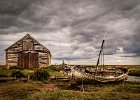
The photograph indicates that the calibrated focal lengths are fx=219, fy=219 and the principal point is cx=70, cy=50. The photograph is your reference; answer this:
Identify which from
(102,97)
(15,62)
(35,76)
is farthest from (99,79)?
(15,62)

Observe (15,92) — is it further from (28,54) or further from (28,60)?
(28,54)

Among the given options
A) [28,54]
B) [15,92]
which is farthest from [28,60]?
[15,92]

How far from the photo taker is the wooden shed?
44312 millimetres

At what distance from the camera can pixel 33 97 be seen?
1806 centimetres

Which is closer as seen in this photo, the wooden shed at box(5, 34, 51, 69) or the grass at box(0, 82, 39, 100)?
the grass at box(0, 82, 39, 100)

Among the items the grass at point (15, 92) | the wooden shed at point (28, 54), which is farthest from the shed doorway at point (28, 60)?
the grass at point (15, 92)

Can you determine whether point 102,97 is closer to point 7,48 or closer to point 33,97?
point 33,97

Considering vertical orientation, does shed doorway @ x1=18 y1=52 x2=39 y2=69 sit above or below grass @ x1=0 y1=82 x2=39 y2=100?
above

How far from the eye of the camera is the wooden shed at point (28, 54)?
4431 centimetres

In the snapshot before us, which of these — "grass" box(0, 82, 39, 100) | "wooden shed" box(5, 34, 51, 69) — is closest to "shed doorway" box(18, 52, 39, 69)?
"wooden shed" box(5, 34, 51, 69)

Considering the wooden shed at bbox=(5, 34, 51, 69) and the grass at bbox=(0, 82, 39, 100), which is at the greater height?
the wooden shed at bbox=(5, 34, 51, 69)

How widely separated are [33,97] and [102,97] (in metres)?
5.74

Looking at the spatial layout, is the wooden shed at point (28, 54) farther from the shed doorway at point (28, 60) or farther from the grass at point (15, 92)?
the grass at point (15, 92)

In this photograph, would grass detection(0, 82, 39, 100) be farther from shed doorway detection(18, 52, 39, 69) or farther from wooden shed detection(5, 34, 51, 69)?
wooden shed detection(5, 34, 51, 69)
